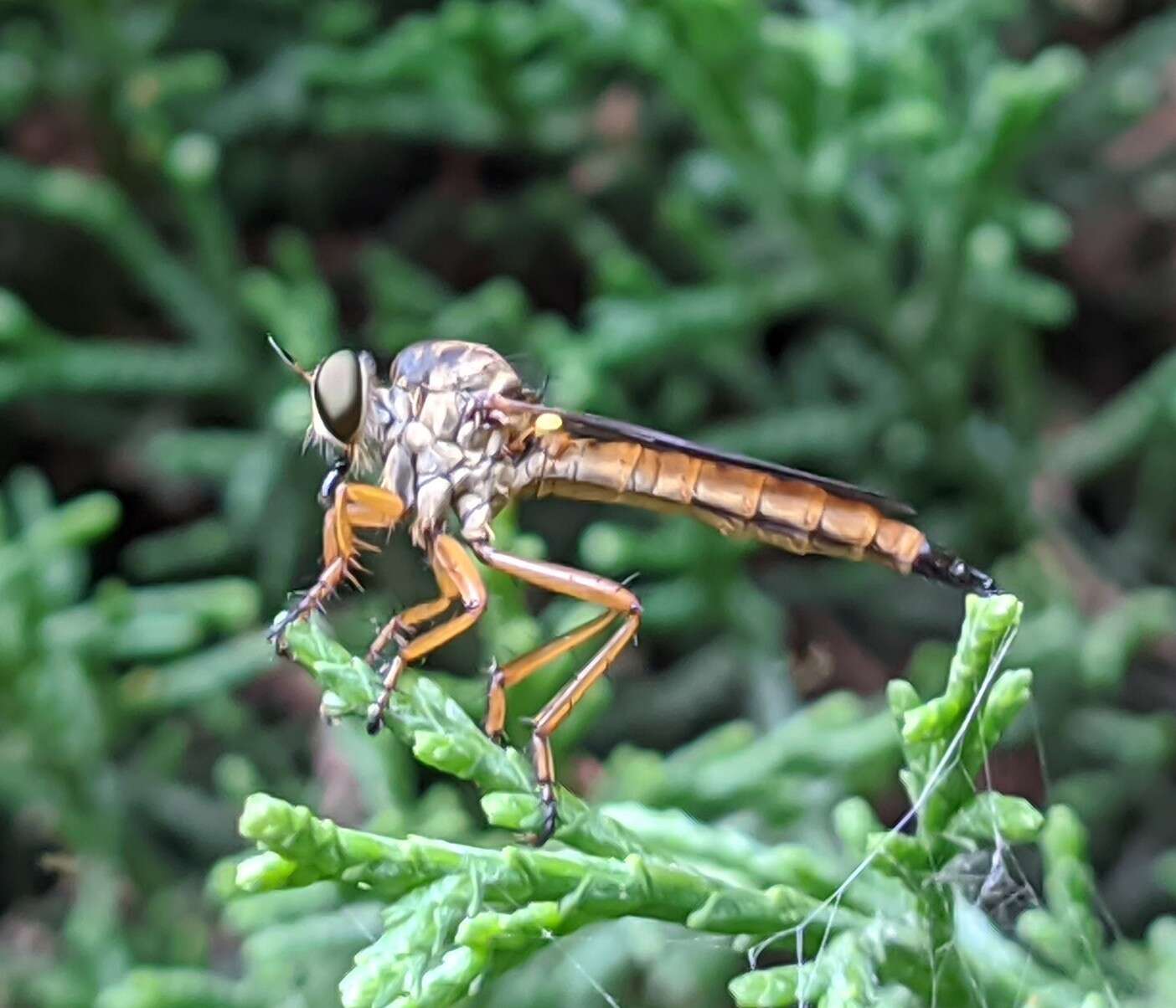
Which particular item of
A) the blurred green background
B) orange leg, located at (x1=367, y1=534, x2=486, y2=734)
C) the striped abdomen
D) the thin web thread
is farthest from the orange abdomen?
the thin web thread

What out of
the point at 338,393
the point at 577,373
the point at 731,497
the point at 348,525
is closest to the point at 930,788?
the point at 731,497

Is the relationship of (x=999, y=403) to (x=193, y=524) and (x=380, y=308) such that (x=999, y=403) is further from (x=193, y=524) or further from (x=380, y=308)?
(x=193, y=524)

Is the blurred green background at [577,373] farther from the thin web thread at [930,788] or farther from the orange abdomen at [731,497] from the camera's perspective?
the thin web thread at [930,788]

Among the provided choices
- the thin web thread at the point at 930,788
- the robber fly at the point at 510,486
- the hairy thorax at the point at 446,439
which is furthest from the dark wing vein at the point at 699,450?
the thin web thread at the point at 930,788

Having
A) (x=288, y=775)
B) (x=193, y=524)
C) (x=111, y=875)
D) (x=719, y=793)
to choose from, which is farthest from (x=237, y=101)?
(x=719, y=793)

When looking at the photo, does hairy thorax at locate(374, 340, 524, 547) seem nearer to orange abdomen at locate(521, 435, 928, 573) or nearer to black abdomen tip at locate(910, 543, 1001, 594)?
orange abdomen at locate(521, 435, 928, 573)
